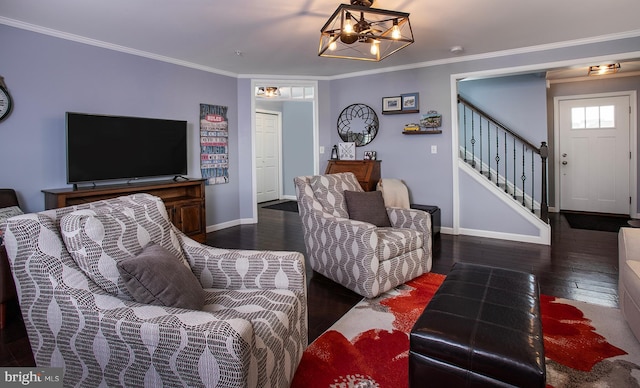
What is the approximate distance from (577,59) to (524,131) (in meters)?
1.85

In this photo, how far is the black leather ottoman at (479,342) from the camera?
128cm

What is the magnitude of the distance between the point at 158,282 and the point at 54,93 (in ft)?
10.7

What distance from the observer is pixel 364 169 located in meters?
5.18

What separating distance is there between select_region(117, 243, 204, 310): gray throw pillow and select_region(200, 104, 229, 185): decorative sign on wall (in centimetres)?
379

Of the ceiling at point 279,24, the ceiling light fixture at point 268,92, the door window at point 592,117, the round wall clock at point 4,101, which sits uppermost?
the ceiling light fixture at point 268,92

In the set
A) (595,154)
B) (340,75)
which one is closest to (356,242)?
(340,75)

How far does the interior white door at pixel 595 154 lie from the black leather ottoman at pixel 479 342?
5630 millimetres

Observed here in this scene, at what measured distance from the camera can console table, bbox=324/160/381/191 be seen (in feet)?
16.8

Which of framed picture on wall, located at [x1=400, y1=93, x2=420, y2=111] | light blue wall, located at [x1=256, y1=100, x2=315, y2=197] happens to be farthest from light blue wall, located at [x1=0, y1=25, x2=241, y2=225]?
light blue wall, located at [x1=256, y1=100, x2=315, y2=197]

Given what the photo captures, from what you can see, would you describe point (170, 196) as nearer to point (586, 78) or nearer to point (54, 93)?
point (54, 93)

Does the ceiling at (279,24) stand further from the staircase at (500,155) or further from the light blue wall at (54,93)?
the staircase at (500,155)

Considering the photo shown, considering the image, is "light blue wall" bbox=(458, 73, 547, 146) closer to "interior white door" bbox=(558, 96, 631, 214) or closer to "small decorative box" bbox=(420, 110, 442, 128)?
"interior white door" bbox=(558, 96, 631, 214)

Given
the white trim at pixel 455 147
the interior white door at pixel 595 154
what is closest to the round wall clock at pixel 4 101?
the white trim at pixel 455 147

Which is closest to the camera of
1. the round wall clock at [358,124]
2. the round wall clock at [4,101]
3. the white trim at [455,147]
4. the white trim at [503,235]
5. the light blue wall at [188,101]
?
the round wall clock at [4,101]
